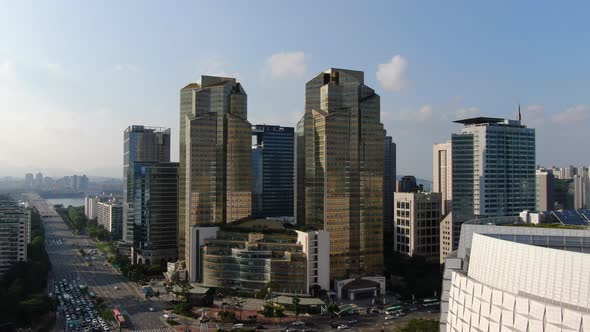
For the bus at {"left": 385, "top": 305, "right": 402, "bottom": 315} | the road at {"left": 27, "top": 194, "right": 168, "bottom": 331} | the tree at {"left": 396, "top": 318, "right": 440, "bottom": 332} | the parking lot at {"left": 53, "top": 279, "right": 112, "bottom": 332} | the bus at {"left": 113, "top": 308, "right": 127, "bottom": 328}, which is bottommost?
the road at {"left": 27, "top": 194, "right": 168, "bottom": 331}

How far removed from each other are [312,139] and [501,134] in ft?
146

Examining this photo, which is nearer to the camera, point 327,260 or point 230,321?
point 230,321

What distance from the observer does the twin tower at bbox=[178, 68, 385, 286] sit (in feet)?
291

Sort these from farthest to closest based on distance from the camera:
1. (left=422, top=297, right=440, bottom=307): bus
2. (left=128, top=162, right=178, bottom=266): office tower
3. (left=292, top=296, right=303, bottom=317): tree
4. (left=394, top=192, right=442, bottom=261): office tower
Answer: (left=128, top=162, right=178, bottom=266): office tower → (left=394, top=192, right=442, bottom=261): office tower → (left=422, top=297, right=440, bottom=307): bus → (left=292, top=296, right=303, bottom=317): tree

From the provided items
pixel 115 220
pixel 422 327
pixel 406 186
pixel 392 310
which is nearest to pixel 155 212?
pixel 115 220

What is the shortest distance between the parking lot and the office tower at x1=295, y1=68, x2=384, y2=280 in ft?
126

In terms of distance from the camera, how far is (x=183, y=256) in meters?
96.8

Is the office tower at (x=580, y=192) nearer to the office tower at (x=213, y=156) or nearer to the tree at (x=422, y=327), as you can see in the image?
the office tower at (x=213, y=156)

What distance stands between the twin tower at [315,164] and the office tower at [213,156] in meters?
Answer: 0.19

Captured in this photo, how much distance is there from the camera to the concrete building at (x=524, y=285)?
2405 centimetres

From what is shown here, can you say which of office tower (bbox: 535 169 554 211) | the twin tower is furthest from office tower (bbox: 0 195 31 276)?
office tower (bbox: 535 169 554 211)

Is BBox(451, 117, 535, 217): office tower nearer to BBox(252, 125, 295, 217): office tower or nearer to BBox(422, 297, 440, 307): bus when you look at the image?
BBox(422, 297, 440, 307): bus

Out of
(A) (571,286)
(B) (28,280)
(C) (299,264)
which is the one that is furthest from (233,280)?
(A) (571,286)

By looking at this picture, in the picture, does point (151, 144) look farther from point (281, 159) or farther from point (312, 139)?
point (312, 139)
